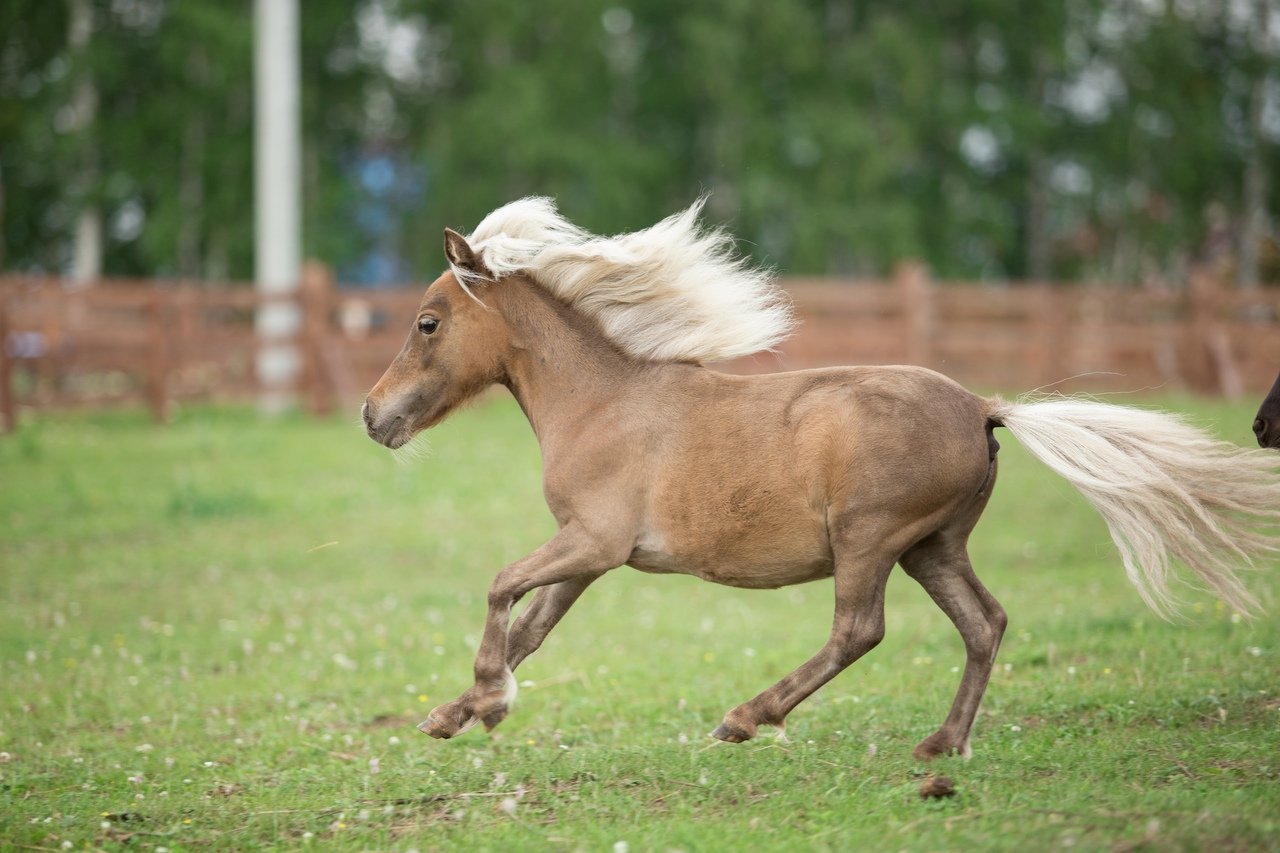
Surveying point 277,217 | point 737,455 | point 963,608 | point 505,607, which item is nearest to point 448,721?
point 505,607

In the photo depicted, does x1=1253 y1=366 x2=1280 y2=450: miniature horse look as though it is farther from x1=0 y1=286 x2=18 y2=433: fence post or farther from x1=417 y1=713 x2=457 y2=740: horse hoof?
x1=0 y1=286 x2=18 y2=433: fence post

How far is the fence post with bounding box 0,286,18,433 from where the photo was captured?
1984cm

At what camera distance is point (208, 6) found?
31.7 m

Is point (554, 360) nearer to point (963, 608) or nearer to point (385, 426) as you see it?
point (385, 426)

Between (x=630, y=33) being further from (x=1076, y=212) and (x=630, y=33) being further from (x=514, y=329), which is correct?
(x=514, y=329)

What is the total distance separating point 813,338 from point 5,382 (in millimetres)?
13925

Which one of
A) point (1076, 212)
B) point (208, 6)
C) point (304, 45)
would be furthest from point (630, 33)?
point (1076, 212)

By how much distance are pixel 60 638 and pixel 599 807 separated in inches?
227

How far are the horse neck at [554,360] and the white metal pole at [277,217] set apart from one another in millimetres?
17362

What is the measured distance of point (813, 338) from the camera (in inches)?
980

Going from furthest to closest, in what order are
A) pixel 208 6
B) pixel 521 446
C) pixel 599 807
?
pixel 208 6 < pixel 521 446 < pixel 599 807

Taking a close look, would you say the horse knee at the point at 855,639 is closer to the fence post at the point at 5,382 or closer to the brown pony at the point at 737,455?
the brown pony at the point at 737,455

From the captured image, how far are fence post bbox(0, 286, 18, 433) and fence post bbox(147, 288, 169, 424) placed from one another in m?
2.28

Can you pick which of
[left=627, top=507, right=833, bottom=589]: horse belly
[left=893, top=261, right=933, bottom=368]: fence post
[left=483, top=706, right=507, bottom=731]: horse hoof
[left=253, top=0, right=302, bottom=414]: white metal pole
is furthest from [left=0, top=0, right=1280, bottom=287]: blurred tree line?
[left=483, top=706, right=507, bottom=731]: horse hoof
